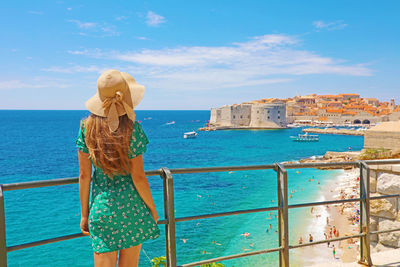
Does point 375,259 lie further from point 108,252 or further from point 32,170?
point 32,170

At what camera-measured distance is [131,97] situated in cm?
200

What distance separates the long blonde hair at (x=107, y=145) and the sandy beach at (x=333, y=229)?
12251mm

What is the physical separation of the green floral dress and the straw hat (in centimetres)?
11

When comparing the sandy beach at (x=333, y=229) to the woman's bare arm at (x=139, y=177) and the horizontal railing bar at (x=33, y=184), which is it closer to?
the woman's bare arm at (x=139, y=177)

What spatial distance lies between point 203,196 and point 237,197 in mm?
2738

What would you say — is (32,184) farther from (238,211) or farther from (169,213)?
(238,211)

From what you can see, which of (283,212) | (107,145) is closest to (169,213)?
(107,145)

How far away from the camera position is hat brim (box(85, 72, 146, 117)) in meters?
1.91

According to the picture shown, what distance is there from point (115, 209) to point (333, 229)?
62.5 ft

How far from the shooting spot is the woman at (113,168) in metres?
1.87

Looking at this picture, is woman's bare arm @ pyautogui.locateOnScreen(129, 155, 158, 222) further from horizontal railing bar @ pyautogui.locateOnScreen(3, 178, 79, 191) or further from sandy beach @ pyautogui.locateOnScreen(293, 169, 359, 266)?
sandy beach @ pyautogui.locateOnScreen(293, 169, 359, 266)

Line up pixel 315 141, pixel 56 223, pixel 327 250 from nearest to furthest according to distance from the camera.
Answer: pixel 327 250 → pixel 56 223 → pixel 315 141

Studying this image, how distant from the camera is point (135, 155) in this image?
1.93 metres

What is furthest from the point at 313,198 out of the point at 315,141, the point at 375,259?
the point at 315,141
